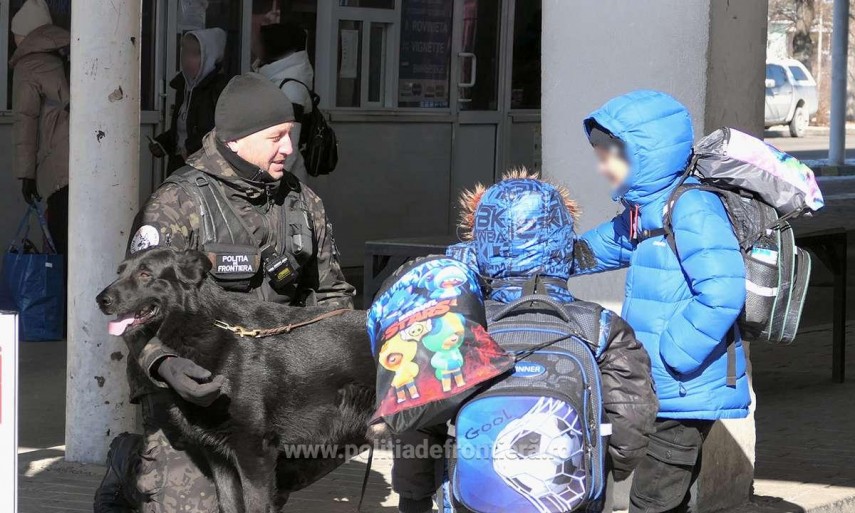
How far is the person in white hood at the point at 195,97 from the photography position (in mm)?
10211

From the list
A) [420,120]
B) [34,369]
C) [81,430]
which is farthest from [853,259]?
[81,430]

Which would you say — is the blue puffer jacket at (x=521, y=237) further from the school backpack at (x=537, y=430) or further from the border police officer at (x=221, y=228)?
the border police officer at (x=221, y=228)

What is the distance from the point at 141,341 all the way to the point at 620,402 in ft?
5.65

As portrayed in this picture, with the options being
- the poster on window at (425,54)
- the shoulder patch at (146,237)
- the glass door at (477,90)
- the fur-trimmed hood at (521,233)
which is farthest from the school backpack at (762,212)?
the glass door at (477,90)

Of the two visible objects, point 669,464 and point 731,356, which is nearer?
point 731,356

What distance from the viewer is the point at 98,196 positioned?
6.54m

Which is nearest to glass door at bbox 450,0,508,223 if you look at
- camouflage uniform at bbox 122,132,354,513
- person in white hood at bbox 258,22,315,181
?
person in white hood at bbox 258,22,315,181

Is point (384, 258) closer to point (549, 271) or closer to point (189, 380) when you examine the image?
point (189, 380)

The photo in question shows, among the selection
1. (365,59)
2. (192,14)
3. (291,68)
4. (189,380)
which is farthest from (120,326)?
(365,59)

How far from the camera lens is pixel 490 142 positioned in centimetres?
1497

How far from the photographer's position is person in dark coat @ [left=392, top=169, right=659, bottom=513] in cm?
356

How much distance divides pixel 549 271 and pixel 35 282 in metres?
6.62

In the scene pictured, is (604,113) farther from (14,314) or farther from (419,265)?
(14,314)

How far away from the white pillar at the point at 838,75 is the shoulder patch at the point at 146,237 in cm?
2381
